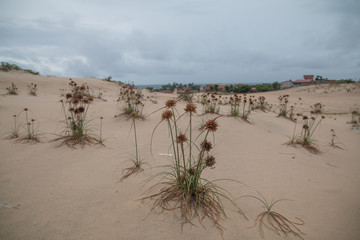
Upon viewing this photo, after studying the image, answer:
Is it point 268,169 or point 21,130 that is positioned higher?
point 21,130

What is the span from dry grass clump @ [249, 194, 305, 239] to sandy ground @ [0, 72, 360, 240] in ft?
0.17

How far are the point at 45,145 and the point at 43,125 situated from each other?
153cm

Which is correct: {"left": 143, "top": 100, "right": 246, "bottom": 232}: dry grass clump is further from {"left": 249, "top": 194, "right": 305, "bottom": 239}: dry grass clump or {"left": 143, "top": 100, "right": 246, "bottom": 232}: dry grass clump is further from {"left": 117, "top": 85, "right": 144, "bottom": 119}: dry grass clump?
{"left": 117, "top": 85, "right": 144, "bottom": 119}: dry grass clump

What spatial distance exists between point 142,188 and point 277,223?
4.73 ft

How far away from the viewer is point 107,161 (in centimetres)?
284

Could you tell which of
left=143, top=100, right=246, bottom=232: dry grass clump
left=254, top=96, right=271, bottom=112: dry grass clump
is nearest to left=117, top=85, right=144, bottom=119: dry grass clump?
left=143, top=100, right=246, bottom=232: dry grass clump

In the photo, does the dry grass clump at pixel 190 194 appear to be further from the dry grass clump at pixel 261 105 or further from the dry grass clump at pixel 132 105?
the dry grass clump at pixel 261 105

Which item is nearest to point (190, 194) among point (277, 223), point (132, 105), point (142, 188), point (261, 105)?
point (142, 188)

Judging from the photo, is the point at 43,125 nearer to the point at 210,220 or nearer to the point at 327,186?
the point at 210,220

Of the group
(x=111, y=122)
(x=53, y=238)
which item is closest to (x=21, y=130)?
(x=111, y=122)

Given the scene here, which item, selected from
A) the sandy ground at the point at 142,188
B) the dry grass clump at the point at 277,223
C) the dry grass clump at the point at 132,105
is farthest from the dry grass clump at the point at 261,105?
the dry grass clump at the point at 277,223

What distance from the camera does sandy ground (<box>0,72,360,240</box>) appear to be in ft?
5.08

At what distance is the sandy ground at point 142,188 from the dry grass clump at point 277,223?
2.1 inches

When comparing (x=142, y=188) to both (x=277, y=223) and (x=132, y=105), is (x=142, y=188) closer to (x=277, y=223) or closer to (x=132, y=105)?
(x=277, y=223)
